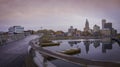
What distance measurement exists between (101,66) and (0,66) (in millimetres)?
9011

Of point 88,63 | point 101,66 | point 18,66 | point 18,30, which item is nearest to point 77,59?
point 88,63

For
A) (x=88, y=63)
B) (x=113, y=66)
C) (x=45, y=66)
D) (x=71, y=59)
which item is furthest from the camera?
(x=45, y=66)

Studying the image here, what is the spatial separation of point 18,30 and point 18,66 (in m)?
118

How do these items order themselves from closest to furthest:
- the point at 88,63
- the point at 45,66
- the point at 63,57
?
the point at 88,63 → the point at 63,57 → the point at 45,66

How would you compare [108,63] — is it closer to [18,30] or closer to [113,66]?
[113,66]

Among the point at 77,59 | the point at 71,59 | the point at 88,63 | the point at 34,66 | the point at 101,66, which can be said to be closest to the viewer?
the point at 101,66

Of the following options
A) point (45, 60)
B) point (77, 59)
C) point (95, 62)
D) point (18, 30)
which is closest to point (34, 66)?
point (45, 60)

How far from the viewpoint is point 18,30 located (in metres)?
126

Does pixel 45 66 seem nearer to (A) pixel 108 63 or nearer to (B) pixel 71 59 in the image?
(B) pixel 71 59

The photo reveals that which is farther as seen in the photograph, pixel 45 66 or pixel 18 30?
pixel 18 30

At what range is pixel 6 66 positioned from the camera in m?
10.9

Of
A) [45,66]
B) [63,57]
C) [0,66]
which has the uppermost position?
[63,57]

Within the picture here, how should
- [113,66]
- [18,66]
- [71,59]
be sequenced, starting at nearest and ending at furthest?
1. [113,66]
2. [71,59]
3. [18,66]

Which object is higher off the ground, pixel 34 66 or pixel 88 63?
pixel 88 63
